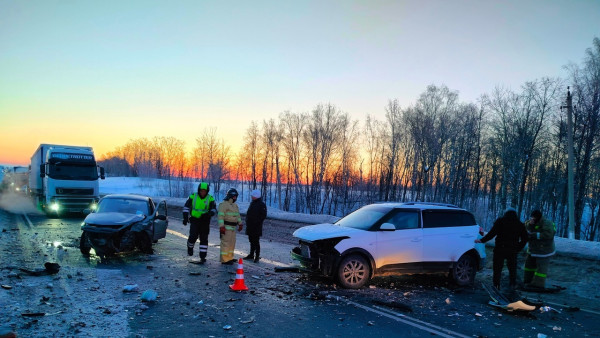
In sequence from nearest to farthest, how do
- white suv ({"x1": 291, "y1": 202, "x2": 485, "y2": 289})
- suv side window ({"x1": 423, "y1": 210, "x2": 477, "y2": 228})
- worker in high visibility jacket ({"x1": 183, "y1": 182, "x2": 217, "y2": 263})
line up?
white suv ({"x1": 291, "y1": 202, "x2": 485, "y2": 289}), suv side window ({"x1": 423, "y1": 210, "x2": 477, "y2": 228}), worker in high visibility jacket ({"x1": 183, "y1": 182, "x2": 217, "y2": 263})

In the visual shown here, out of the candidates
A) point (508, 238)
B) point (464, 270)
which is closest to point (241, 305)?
point (464, 270)

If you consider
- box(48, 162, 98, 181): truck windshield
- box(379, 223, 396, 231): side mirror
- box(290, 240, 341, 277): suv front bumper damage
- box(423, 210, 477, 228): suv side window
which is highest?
box(48, 162, 98, 181): truck windshield

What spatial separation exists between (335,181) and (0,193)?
38.7 m

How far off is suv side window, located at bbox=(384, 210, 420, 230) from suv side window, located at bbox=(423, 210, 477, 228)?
231 millimetres

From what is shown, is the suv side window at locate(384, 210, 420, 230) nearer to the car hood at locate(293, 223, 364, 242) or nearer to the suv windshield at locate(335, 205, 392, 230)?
the suv windshield at locate(335, 205, 392, 230)

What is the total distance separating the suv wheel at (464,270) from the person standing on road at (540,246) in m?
1.52

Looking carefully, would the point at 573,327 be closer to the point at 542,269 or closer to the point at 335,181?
the point at 542,269

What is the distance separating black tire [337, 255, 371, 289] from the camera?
305 inches

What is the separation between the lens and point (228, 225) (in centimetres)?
995

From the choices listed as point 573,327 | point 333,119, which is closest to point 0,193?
point 333,119

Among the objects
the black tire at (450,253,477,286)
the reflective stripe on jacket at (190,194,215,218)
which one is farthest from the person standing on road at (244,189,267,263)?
the black tire at (450,253,477,286)

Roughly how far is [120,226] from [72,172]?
12.3 m

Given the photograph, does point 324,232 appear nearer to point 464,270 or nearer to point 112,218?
point 464,270

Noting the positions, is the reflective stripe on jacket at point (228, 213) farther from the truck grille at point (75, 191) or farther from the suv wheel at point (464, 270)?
the truck grille at point (75, 191)
